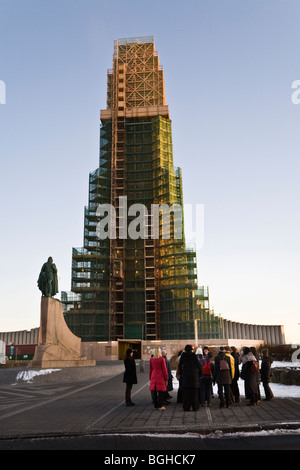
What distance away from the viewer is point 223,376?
11.4m

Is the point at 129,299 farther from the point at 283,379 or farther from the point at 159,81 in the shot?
the point at 283,379

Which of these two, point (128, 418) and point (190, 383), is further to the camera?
point (190, 383)

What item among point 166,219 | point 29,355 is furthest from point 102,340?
point 166,219

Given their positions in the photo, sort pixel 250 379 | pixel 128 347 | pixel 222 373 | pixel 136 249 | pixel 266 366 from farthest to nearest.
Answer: pixel 136 249, pixel 128 347, pixel 266 366, pixel 250 379, pixel 222 373

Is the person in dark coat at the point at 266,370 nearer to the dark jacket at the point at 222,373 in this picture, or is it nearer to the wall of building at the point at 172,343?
the dark jacket at the point at 222,373

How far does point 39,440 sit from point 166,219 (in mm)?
64144

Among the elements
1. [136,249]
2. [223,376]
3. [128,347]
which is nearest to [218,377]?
[223,376]

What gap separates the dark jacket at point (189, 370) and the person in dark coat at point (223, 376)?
33.7 inches

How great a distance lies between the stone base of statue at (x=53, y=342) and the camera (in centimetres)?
2664

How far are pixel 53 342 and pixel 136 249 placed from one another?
144 feet

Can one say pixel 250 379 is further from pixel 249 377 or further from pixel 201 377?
pixel 201 377

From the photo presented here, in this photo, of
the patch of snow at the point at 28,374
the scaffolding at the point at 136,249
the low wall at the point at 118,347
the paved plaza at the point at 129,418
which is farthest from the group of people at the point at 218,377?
the scaffolding at the point at 136,249

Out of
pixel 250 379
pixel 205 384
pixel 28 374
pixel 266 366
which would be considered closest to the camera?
pixel 250 379

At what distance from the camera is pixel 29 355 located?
60.4 m
